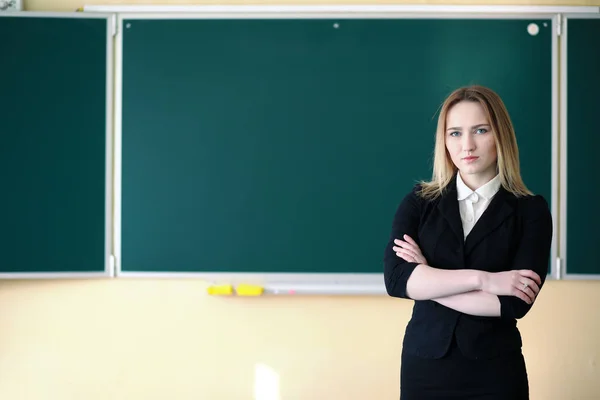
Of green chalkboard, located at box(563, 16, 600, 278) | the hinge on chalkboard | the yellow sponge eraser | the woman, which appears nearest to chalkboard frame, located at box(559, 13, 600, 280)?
green chalkboard, located at box(563, 16, 600, 278)

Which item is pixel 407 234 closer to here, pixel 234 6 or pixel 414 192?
pixel 414 192

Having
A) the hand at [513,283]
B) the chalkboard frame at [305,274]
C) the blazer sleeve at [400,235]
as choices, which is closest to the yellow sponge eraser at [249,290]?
the chalkboard frame at [305,274]

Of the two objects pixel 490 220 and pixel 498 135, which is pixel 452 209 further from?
pixel 498 135

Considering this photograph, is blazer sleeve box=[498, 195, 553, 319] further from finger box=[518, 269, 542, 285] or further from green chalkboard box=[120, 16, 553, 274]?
green chalkboard box=[120, 16, 553, 274]

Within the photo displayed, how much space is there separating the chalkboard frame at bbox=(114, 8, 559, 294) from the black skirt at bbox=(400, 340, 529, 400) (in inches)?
55.3

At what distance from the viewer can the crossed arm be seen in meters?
1.67

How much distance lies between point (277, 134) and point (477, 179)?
1553 millimetres

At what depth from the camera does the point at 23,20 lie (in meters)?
3.15

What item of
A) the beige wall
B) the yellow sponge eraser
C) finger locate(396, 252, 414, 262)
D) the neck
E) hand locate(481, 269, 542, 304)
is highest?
the neck

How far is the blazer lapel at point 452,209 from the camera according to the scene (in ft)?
5.66

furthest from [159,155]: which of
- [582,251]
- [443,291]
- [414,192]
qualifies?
[582,251]

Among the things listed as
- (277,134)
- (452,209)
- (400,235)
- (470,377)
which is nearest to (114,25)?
(277,134)

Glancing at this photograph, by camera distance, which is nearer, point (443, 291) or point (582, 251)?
point (443, 291)

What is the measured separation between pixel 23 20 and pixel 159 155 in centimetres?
101
